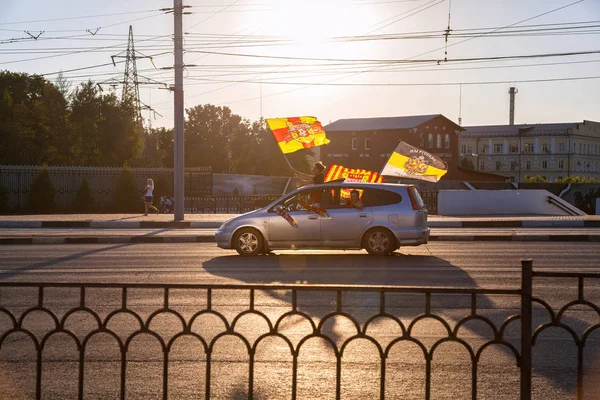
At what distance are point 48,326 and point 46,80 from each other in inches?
2594

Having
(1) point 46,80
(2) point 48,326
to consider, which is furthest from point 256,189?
(2) point 48,326

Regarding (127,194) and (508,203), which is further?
(127,194)

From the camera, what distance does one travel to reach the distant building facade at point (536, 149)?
107938 mm

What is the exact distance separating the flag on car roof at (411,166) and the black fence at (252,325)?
22482 mm

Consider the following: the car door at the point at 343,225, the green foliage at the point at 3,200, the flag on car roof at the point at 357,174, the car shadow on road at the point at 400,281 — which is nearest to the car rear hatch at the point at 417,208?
the car shadow on road at the point at 400,281

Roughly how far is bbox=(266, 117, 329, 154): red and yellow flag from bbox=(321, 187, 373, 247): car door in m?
12.1

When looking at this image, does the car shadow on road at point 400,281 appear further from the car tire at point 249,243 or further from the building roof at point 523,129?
the building roof at point 523,129

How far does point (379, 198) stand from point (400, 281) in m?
4.17

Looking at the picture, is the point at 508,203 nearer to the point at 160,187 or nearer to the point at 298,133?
the point at 298,133

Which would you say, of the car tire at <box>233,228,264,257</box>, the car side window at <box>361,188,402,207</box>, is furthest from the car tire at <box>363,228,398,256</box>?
the car tire at <box>233,228,264,257</box>

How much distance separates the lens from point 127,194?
4212 cm

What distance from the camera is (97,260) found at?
16438 mm

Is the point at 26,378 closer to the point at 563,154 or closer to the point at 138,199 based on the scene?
the point at 138,199

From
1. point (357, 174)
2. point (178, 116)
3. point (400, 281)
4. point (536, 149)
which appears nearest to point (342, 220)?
point (400, 281)
